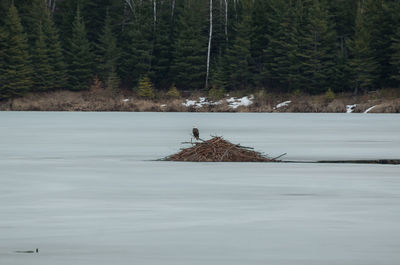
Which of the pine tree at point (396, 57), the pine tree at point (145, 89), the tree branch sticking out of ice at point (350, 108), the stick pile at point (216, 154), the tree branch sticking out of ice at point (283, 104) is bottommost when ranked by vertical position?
the stick pile at point (216, 154)

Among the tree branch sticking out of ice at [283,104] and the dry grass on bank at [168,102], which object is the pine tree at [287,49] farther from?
the tree branch sticking out of ice at [283,104]

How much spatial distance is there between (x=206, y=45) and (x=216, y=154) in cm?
7598

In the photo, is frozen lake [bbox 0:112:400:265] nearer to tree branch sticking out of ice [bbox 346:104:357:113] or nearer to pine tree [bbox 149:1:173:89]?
tree branch sticking out of ice [bbox 346:104:357:113]

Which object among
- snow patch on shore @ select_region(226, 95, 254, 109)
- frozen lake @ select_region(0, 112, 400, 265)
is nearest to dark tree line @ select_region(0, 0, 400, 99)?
snow patch on shore @ select_region(226, 95, 254, 109)

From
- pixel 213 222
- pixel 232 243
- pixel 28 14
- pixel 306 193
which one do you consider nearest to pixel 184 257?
pixel 232 243

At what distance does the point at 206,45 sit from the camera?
9856cm

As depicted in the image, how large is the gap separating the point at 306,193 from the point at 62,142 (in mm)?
16542

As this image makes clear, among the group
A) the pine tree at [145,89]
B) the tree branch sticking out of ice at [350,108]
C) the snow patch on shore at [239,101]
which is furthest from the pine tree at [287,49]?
the pine tree at [145,89]

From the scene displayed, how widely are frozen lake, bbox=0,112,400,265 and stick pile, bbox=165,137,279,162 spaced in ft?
2.76

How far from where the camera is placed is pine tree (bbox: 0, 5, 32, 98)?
91812mm

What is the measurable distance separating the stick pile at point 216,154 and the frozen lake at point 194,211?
0.84 m

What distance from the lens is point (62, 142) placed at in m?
31.0

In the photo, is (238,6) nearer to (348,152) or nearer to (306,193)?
(348,152)

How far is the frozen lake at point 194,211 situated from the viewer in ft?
32.3
